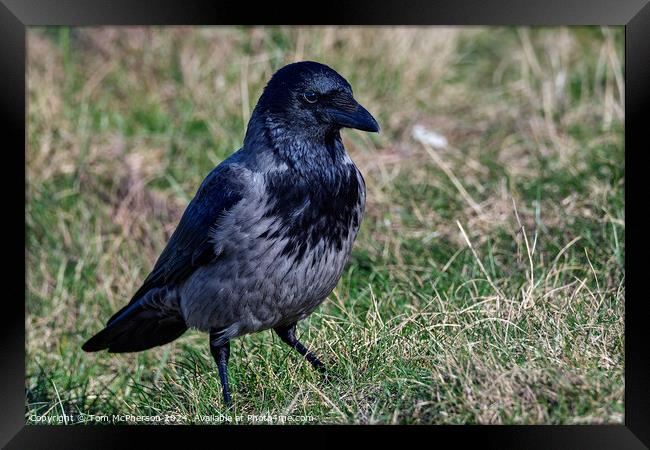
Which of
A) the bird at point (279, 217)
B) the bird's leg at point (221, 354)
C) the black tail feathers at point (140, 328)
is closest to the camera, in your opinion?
the bird at point (279, 217)

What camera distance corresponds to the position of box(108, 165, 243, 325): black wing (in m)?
4.43

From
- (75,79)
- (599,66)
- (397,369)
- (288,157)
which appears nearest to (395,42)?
(599,66)

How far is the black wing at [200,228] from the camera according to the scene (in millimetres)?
4426

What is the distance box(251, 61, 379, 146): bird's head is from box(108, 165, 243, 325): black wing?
0.31 meters

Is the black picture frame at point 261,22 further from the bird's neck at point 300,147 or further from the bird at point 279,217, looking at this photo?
the bird's neck at point 300,147

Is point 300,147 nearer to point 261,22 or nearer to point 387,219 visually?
point 261,22

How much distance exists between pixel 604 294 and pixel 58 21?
2.58 metres

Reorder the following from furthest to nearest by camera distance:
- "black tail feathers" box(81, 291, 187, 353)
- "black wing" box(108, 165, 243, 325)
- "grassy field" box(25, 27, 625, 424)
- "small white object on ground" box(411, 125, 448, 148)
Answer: "small white object on ground" box(411, 125, 448, 148), "black tail feathers" box(81, 291, 187, 353), "black wing" box(108, 165, 243, 325), "grassy field" box(25, 27, 625, 424)

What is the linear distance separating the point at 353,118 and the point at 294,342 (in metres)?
1.09

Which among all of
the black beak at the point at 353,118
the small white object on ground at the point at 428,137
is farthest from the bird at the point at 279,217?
the small white object on ground at the point at 428,137

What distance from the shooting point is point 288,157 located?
436 centimetres

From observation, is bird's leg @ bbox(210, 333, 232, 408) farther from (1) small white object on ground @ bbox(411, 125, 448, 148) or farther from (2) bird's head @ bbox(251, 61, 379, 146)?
(1) small white object on ground @ bbox(411, 125, 448, 148)

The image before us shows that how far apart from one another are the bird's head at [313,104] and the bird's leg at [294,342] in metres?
0.94

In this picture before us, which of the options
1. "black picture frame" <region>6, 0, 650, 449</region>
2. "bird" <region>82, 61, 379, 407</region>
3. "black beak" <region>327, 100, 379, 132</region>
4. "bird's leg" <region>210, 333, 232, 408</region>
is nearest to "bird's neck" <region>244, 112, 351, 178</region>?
"bird" <region>82, 61, 379, 407</region>
